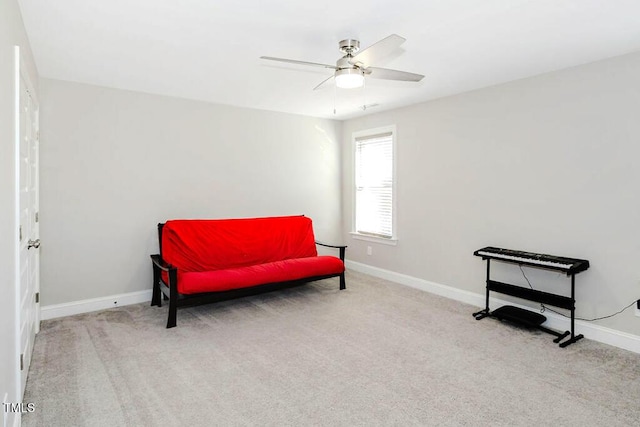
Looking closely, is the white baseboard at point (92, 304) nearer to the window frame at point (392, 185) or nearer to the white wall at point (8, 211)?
the white wall at point (8, 211)

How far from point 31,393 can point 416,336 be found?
2703 millimetres

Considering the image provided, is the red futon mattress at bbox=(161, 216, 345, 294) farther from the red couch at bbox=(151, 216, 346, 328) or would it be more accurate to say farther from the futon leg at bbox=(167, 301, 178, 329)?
the futon leg at bbox=(167, 301, 178, 329)

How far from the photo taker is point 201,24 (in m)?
2.35

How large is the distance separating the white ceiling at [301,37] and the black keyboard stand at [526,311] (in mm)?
1698

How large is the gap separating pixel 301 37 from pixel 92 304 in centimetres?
325

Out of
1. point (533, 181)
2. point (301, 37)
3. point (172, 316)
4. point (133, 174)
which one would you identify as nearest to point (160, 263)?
point (172, 316)

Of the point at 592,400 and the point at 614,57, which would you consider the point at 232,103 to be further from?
the point at 592,400

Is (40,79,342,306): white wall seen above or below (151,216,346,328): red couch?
above

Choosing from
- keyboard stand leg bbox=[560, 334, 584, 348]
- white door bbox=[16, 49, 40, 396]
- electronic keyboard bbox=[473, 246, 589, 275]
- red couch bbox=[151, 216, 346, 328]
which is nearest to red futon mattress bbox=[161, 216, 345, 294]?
red couch bbox=[151, 216, 346, 328]

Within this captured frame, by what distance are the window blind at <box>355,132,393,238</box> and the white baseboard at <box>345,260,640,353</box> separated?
527 millimetres

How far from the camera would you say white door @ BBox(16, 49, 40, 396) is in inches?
86.0

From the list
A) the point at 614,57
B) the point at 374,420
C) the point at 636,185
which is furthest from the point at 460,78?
the point at 374,420

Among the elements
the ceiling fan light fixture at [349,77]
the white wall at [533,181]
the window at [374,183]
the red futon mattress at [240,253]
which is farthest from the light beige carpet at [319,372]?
the ceiling fan light fixture at [349,77]

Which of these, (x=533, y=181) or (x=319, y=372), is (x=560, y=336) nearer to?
(x=533, y=181)
